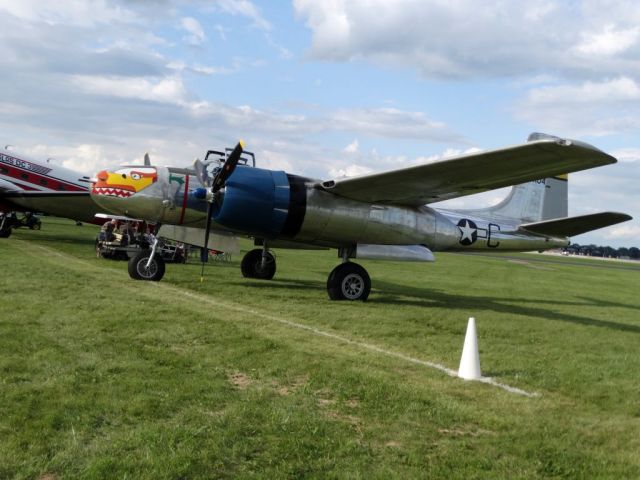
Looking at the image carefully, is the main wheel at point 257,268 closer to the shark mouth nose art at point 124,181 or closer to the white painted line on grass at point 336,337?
the white painted line on grass at point 336,337

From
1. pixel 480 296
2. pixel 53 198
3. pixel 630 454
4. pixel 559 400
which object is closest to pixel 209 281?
pixel 480 296

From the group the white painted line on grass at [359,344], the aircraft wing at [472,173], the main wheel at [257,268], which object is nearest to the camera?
the white painted line on grass at [359,344]

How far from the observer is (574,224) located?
15180 millimetres

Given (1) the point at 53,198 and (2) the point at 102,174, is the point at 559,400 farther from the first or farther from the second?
(1) the point at 53,198

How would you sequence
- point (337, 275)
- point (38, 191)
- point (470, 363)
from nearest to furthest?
point (470, 363) → point (337, 275) → point (38, 191)

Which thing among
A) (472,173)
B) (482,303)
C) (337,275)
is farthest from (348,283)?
(482,303)

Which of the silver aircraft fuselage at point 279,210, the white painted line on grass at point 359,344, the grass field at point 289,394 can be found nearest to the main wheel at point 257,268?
the silver aircraft fuselage at point 279,210

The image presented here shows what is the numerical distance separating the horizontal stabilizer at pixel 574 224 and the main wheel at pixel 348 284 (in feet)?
18.2

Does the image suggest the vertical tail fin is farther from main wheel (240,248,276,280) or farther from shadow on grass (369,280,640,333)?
main wheel (240,248,276,280)

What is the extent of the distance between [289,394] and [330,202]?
7.40 meters

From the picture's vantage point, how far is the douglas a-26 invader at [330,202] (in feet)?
36.9

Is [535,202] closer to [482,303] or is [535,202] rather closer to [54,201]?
[482,303]

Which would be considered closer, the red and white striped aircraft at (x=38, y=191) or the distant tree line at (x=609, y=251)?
the red and white striped aircraft at (x=38, y=191)

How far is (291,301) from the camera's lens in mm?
11789
